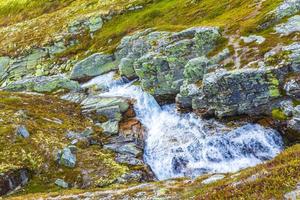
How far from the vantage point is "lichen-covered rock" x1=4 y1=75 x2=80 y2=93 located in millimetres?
76312

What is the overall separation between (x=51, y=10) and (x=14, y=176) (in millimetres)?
127526

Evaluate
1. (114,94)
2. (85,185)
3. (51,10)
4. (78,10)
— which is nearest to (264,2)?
A: (114,94)

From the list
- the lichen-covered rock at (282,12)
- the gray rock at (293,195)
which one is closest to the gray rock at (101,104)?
the lichen-covered rock at (282,12)

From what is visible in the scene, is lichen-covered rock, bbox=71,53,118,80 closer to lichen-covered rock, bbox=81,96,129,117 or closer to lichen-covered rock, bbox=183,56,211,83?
lichen-covered rock, bbox=81,96,129,117

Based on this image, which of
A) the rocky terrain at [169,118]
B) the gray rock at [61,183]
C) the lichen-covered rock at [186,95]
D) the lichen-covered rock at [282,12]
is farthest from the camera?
the lichen-covered rock at [282,12]

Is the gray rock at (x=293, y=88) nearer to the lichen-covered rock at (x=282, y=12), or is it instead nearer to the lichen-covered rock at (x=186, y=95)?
the lichen-covered rock at (x=186, y=95)

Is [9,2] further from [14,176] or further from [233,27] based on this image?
[14,176]

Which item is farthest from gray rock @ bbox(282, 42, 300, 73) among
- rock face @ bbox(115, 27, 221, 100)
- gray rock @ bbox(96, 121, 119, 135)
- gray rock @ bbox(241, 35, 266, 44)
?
gray rock @ bbox(96, 121, 119, 135)

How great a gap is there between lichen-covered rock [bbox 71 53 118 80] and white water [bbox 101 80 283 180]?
100 feet

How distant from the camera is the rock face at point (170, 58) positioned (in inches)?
2450

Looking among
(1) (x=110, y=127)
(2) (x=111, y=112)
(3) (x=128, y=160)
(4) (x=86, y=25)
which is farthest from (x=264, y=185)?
(4) (x=86, y=25)

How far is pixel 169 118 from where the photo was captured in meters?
57.9

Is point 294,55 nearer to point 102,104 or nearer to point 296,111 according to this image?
point 296,111

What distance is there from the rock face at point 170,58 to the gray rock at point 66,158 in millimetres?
20411
